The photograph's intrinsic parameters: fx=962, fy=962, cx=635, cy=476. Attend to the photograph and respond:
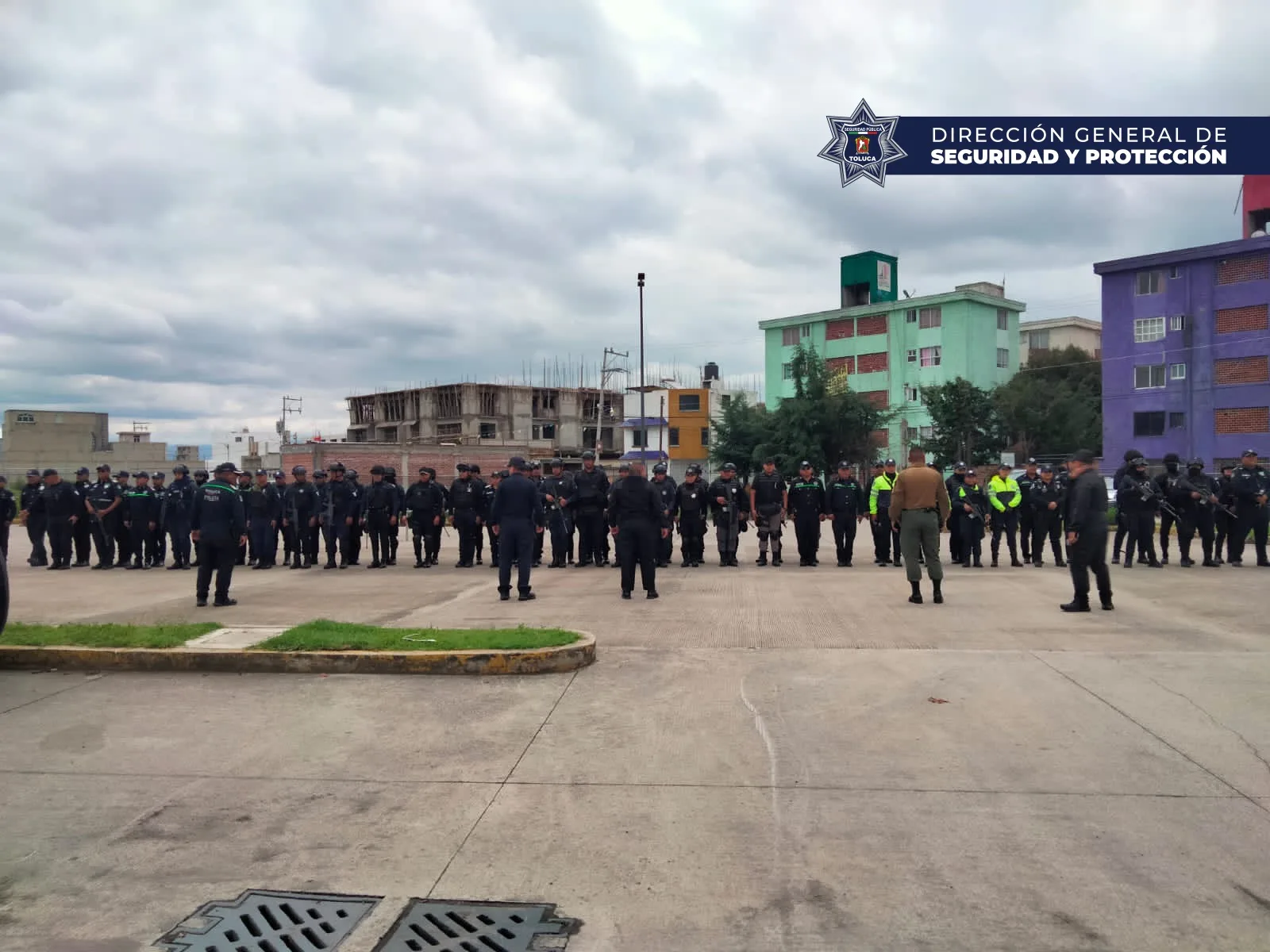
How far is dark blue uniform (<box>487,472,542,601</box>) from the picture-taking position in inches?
457

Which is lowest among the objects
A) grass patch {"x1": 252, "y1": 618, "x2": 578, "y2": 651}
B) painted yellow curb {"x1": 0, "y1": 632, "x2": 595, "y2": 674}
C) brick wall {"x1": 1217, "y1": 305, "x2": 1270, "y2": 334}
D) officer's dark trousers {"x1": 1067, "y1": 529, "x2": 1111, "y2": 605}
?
painted yellow curb {"x1": 0, "y1": 632, "x2": 595, "y2": 674}

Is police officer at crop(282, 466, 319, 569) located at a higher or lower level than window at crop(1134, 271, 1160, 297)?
lower

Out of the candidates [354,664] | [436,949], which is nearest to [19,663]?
[354,664]

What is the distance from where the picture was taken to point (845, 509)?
1583 centimetres

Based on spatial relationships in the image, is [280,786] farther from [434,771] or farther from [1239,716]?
[1239,716]

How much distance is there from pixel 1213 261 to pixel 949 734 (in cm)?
4704

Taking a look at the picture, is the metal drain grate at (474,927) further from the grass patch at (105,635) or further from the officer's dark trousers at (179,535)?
the officer's dark trousers at (179,535)

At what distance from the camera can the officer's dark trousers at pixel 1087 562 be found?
1034cm

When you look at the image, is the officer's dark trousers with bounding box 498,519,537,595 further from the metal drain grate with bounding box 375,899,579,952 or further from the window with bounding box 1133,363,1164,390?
the window with bounding box 1133,363,1164,390

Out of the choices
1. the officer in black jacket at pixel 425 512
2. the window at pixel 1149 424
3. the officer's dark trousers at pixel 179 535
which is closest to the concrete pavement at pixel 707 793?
the officer in black jacket at pixel 425 512

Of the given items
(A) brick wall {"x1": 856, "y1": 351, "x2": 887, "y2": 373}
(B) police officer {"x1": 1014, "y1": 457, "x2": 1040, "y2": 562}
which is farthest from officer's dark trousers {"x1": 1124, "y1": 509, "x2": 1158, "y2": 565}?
(A) brick wall {"x1": 856, "y1": 351, "x2": 887, "y2": 373}

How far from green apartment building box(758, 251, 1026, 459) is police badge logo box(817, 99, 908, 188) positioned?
4286cm

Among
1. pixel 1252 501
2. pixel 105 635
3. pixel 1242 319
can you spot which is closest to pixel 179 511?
pixel 105 635

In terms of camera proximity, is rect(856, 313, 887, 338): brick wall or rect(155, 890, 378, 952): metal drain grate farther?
rect(856, 313, 887, 338): brick wall
